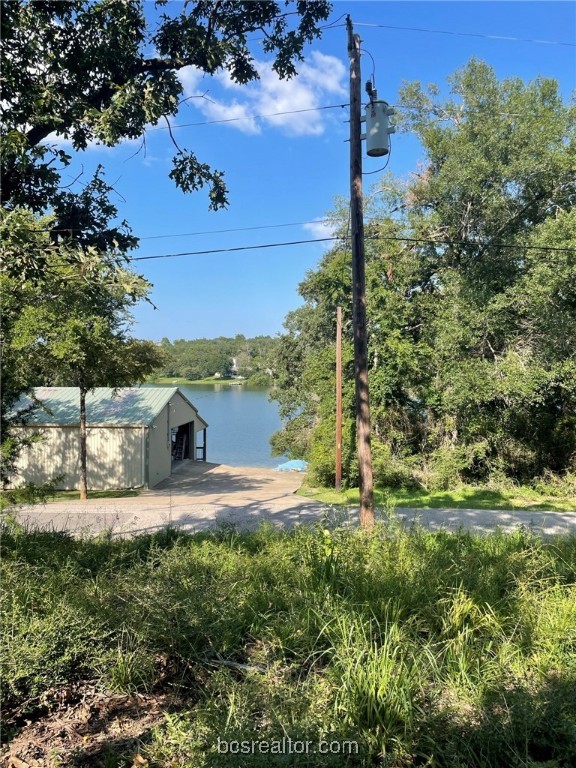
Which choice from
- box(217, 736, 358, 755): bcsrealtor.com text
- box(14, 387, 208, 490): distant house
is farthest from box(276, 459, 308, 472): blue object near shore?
box(217, 736, 358, 755): bcsrealtor.com text

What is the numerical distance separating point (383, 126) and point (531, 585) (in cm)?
573

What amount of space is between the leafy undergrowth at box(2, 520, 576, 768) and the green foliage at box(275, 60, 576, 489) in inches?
424

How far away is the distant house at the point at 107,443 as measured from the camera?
62.5 ft

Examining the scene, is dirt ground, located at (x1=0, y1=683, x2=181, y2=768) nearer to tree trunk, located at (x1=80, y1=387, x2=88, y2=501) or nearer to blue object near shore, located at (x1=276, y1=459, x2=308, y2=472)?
tree trunk, located at (x1=80, y1=387, x2=88, y2=501)

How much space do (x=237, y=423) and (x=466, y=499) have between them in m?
47.8

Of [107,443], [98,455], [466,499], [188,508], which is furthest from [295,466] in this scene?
[188,508]

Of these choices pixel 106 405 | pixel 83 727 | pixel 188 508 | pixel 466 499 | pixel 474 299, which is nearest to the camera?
pixel 83 727

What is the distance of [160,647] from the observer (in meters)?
3.06

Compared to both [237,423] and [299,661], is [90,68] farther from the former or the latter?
[237,423]

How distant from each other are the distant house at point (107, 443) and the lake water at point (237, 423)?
6.45 metres

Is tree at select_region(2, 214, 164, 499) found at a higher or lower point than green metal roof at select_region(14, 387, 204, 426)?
higher

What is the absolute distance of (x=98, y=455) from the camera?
1928 centimetres

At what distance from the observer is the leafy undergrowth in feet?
7.34

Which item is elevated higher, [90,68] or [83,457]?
[90,68]
